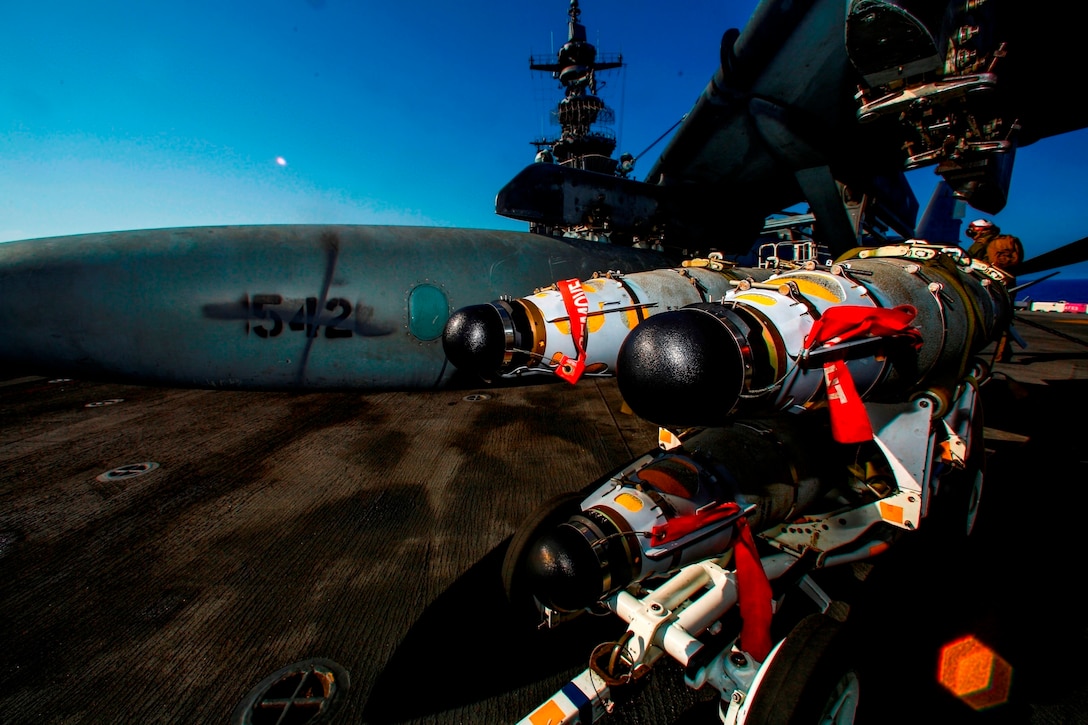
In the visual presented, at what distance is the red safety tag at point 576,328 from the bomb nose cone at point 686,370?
198cm

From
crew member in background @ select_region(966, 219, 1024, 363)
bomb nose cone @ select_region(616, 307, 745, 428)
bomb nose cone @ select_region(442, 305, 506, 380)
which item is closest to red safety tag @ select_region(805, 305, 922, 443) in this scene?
bomb nose cone @ select_region(616, 307, 745, 428)

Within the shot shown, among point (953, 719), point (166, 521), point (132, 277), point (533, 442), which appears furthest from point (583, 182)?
point (953, 719)

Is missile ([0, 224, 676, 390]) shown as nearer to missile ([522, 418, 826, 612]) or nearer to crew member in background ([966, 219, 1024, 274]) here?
missile ([522, 418, 826, 612])

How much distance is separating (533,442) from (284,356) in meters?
5.29

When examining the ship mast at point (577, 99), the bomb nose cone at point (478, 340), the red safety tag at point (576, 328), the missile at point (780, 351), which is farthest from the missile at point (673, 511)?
the ship mast at point (577, 99)

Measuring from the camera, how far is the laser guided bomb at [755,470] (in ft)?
7.20

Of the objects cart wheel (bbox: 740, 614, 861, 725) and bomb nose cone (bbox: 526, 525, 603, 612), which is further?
bomb nose cone (bbox: 526, 525, 603, 612)

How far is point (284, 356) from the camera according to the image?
834cm

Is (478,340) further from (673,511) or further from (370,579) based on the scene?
(673,511)

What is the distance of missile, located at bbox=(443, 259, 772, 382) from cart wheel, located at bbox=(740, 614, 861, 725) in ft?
8.95

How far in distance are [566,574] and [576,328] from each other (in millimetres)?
2787

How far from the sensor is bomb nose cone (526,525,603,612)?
2.12m

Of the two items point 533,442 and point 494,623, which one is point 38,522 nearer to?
point 494,623

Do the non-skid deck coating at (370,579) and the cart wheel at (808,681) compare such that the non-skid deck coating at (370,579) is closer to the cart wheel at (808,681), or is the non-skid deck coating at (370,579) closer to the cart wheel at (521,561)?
the cart wheel at (521,561)
